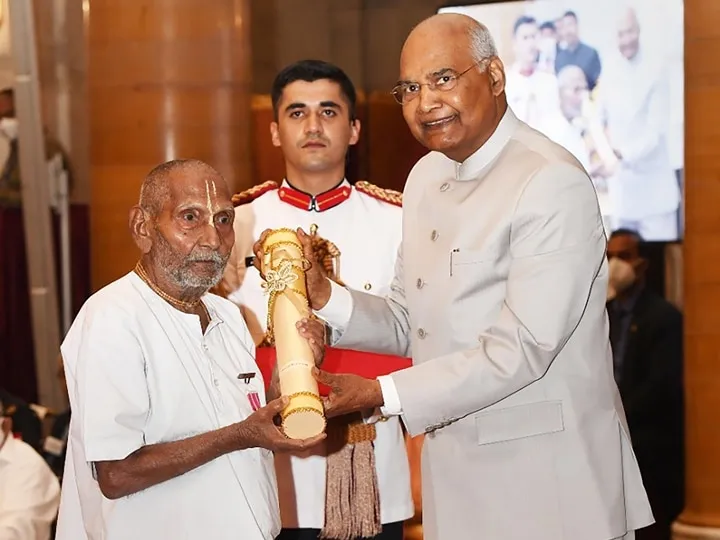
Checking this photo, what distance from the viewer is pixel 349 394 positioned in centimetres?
266

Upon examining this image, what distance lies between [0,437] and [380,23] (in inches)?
162

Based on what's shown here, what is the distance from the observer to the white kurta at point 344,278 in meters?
3.58

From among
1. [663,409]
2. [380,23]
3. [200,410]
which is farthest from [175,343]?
[380,23]

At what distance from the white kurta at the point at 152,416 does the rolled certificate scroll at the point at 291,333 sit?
0.14 m

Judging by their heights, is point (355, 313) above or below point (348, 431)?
above

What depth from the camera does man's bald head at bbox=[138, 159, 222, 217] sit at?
2.54m

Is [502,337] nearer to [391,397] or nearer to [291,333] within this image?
[391,397]

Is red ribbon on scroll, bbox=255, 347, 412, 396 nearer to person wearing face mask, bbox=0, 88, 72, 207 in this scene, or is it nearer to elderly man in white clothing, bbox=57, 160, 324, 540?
elderly man in white clothing, bbox=57, 160, 324, 540

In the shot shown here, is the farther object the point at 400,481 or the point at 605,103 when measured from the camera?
the point at 605,103

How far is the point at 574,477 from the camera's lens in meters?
2.76

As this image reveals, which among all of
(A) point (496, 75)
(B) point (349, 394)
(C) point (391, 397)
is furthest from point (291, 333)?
(A) point (496, 75)

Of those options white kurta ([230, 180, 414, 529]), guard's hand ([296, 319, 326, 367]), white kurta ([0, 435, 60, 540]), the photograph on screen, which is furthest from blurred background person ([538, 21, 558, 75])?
guard's hand ([296, 319, 326, 367])

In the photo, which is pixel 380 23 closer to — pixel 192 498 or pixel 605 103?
pixel 605 103

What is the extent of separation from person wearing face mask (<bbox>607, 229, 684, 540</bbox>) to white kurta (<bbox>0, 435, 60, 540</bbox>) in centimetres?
280
